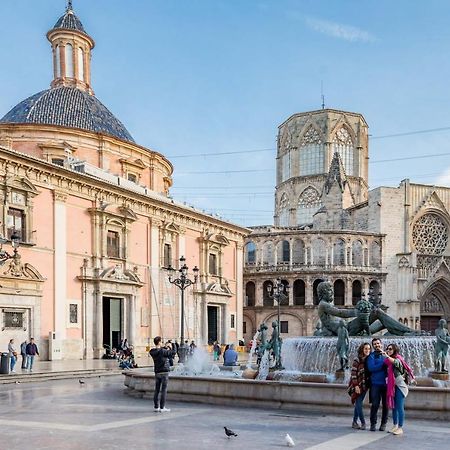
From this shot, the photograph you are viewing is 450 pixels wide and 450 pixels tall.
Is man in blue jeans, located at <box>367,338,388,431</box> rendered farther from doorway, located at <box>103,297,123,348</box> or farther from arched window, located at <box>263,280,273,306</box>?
arched window, located at <box>263,280,273,306</box>

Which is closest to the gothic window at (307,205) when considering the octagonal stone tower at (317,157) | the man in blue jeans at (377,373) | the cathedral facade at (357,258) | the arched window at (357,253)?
the octagonal stone tower at (317,157)

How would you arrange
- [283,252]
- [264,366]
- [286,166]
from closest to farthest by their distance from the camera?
[264,366] → [283,252] → [286,166]

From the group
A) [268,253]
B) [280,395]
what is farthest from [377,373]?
[268,253]

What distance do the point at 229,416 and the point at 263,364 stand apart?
458 centimetres

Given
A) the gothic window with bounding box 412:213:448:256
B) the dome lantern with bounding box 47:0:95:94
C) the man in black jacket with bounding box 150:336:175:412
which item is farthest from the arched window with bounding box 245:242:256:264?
the man in black jacket with bounding box 150:336:175:412

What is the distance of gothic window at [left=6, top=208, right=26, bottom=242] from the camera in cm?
2567

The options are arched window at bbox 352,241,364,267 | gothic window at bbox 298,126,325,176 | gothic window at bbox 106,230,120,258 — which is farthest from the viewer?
gothic window at bbox 298,126,325,176

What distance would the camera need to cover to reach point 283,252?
52.3 meters

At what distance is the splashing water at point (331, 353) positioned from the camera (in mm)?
14344

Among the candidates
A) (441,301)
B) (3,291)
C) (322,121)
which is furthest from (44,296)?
(322,121)

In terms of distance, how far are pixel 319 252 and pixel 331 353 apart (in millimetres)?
37033

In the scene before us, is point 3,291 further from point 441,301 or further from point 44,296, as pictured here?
point 441,301

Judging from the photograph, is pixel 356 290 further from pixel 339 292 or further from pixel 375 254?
pixel 375 254

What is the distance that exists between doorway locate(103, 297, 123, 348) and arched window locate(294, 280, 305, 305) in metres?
22.1
